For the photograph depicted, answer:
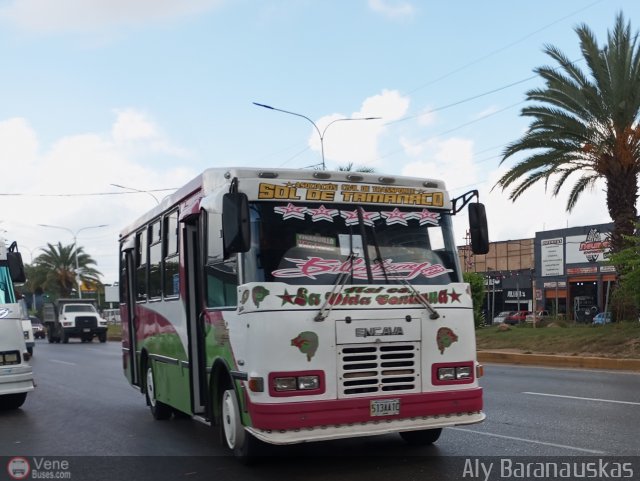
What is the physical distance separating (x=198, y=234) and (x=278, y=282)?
196 cm

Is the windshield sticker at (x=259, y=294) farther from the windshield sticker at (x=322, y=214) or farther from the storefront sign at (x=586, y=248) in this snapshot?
the storefront sign at (x=586, y=248)

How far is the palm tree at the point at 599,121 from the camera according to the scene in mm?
21406

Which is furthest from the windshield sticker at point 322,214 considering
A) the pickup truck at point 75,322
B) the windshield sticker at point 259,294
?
the pickup truck at point 75,322

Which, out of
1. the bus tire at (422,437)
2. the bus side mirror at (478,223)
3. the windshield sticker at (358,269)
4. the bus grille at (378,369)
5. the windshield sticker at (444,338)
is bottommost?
the bus tire at (422,437)

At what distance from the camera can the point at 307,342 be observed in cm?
681

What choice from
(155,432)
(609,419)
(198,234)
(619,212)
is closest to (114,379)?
(155,432)

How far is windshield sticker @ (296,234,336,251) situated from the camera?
23.6 feet

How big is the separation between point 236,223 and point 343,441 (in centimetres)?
316

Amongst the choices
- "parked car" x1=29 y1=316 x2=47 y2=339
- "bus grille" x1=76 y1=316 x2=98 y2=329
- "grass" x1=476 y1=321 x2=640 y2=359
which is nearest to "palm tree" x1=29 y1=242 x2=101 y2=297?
"parked car" x1=29 y1=316 x2=47 y2=339

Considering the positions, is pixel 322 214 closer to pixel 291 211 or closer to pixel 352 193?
pixel 291 211

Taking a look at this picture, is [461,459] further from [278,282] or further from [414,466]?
[278,282]

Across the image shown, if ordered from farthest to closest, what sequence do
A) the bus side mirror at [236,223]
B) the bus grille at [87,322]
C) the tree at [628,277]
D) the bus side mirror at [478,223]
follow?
the bus grille at [87,322]
the tree at [628,277]
the bus side mirror at [478,223]
the bus side mirror at [236,223]

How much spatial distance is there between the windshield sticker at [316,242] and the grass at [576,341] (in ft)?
42.6

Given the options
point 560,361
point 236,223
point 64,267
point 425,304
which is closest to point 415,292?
point 425,304
